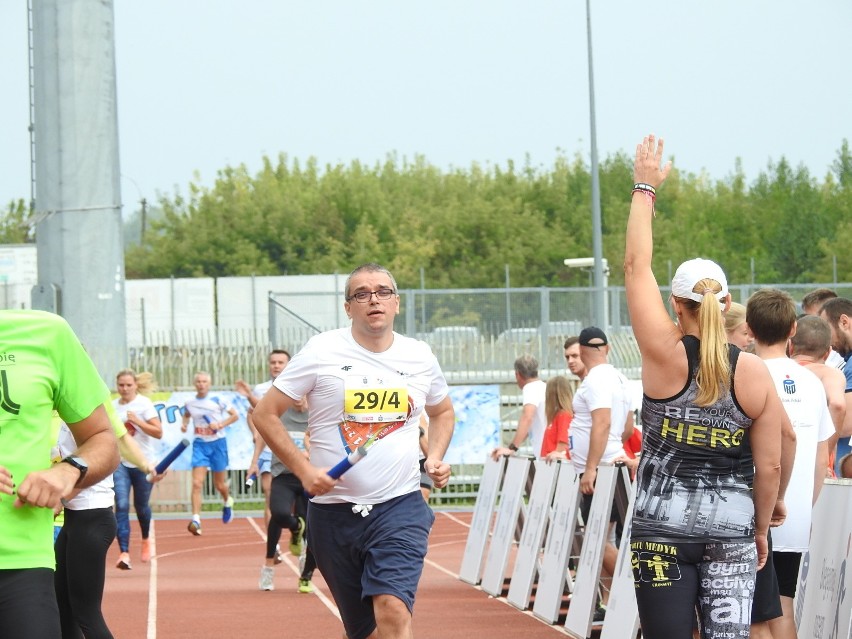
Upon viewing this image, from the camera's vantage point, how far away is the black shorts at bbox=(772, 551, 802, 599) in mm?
6832

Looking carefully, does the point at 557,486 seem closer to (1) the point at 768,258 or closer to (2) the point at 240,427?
(2) the point at 240,427

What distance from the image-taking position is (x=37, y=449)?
4.30 m

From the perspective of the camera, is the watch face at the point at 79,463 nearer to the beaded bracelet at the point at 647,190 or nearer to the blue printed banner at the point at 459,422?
the beaded bracelet at the point at 647,190

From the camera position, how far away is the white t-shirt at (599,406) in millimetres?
11164

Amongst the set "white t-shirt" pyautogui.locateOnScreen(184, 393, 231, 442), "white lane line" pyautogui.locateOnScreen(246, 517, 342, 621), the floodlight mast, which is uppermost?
the floodlight mast

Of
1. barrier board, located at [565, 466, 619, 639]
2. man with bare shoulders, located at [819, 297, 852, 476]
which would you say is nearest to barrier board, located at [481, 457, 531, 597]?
barrier board, located at [565, 466, 619, 639]

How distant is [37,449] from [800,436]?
12.5ft

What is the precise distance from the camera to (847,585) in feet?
21.5

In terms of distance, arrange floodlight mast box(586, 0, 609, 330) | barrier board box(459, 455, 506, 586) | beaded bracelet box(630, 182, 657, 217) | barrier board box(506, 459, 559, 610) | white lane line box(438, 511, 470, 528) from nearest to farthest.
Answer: beaded bracelet box(630, 182, 657, 217) < barrier board box(506, 459, 559, 610) < barrier board box(459, 455, 506, 586) < white lane line box(438, 511, 470, 528) < floodlight mast box(586, 0, 609, 330)

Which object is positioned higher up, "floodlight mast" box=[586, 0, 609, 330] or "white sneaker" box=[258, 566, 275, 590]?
"floodlight mast" box=[586, 0, 609, 330]

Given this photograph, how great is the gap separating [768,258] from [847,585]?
5575cm

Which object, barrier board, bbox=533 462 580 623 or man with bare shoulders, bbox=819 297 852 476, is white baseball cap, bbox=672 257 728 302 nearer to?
man with bare shoulders, bbox=819 297 852 476

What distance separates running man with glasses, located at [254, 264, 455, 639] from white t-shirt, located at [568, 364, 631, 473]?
13.2 feet

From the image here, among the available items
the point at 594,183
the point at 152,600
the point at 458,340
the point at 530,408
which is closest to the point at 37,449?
the point at 152,600
